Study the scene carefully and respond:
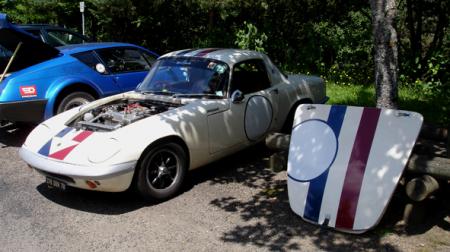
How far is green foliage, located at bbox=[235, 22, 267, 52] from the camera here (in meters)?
12.3

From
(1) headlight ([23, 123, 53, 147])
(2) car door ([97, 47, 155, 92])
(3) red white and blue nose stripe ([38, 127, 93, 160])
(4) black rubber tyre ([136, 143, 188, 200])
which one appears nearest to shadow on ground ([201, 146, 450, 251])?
(4) black rubber tyre ([136, 143, 188, 200])

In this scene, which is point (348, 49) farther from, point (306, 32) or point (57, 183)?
point (57, 183)

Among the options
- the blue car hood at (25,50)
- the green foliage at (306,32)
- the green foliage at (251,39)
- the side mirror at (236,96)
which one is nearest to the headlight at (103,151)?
the side mirror at (236,96)

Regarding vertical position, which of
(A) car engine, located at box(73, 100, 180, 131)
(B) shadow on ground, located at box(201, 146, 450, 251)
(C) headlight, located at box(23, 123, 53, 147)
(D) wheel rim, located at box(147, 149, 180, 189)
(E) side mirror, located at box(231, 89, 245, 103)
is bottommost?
(B) shadow on ground, located at box(201, 146, 450, 251)

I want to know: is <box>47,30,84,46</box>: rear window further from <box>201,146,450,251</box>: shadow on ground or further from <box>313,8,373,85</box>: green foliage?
<box>201,146,450,251</box>: shadow on ground

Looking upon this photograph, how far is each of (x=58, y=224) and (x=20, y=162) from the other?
7.97ft

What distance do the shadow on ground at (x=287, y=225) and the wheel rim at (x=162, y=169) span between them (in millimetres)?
545

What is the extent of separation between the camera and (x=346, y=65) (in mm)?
11188

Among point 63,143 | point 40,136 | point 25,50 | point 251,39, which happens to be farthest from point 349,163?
point 251,39

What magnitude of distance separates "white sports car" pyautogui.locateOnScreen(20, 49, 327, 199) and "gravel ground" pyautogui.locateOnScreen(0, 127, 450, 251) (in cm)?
33

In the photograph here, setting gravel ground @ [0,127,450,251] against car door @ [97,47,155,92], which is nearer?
gravel ground @ [0,127,450,251]

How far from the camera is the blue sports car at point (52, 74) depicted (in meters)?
6.79

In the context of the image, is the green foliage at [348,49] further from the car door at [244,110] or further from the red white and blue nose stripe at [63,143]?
the red white and blue nose stripe at [63,143]

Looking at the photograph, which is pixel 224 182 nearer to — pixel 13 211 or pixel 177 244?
pixel 177 244
